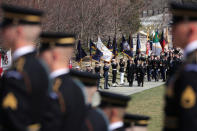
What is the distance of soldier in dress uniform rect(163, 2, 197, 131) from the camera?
316 centimetres

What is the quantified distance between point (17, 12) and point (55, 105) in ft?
2.54

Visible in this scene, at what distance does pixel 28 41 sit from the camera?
3312 mm

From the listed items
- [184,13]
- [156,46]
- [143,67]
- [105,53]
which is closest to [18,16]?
[184,13]

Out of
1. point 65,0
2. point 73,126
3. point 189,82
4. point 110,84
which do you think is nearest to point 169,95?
point 189,82

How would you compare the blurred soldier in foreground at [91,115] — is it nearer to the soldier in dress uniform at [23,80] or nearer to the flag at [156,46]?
the soldier in dress uniform at [23,80]

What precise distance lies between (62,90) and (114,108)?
2.71ft

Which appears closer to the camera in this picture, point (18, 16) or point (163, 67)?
point (18, 16)

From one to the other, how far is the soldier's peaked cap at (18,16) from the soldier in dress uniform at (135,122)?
1.70 meters

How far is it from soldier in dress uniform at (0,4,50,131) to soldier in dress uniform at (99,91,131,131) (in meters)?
0.91

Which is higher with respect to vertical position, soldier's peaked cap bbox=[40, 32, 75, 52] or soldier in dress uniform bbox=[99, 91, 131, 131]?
soldier's peaked cap bbox=[40, 32, 75, 52]

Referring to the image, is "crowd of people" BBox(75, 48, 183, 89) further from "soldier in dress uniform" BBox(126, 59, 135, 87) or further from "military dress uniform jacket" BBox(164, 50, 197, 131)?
"military dress uniform jacket" BBox(164, 50, 197, 131)

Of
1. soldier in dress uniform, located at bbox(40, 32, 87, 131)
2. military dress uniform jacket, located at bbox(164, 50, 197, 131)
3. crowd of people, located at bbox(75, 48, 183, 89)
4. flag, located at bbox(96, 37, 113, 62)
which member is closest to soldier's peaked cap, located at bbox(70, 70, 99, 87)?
soldier in dress uniform, located at bbox(40, 32, 87, 131)

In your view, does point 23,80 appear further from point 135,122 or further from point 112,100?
point 135,122

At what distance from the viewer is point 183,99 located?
3186 millimetres
